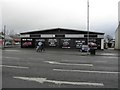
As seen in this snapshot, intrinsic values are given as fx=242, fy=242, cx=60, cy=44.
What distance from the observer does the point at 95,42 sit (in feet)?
189

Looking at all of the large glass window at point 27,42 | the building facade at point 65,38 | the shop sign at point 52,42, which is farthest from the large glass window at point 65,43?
the large glass window at point 27,42

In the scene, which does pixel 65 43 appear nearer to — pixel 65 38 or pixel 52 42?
pixel 65 38

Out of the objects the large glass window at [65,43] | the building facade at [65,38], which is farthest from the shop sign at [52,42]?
the large glass window at [65,43]

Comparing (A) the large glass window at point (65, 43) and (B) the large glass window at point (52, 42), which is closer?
(A) the large glass window at point (65, 43)

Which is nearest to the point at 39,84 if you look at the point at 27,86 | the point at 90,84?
the point at 27,86

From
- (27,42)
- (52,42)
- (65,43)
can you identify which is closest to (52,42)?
(52,42)

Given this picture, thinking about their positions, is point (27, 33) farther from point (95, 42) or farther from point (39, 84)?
point (39, 84)

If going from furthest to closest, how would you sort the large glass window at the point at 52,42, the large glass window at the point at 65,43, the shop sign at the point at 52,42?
the shop sign at the point at 52,42
the large glass window at the point at 52,42
the large glass window at the point at 65,43

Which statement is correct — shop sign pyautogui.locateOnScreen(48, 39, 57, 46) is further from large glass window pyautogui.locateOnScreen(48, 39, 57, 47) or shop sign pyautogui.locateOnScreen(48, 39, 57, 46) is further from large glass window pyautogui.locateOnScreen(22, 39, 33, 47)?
large glass window pyautogui.locateOnScreen(22, 39, 33, 47)

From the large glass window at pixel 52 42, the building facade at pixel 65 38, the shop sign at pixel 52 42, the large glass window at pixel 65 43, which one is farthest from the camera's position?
the shop sign at pixel 52 42

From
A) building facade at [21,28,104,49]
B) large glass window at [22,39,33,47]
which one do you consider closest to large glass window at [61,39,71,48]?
building facade at [21,28,104,49]

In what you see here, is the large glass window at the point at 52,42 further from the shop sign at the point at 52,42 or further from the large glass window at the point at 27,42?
the large glass window at the point at 27,42

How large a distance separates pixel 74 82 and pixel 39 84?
1.42 meters

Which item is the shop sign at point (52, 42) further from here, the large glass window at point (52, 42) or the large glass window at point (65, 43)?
the large glass window at point (65, 43)
